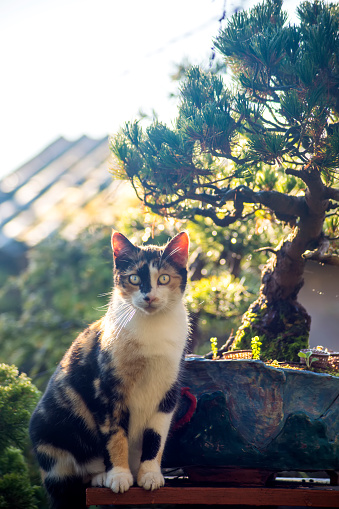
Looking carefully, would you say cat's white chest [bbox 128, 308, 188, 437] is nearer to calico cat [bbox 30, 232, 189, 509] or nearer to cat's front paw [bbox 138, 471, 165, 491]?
calico cat [bbox 30, 232, 189, 509]

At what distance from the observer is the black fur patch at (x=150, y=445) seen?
44.8 inches

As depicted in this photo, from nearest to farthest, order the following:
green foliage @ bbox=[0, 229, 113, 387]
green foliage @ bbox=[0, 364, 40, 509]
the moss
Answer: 1. green foliage @ bbox=[0, 364, 40, 509]
2. the moss
3. green foliage @ bbox=[0, 229, 113, 387]

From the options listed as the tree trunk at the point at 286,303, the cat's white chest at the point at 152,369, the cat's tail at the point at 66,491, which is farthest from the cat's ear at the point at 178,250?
the cat's tail at the point at 66,491

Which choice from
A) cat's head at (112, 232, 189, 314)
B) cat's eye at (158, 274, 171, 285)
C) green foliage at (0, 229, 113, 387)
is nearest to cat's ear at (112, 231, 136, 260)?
cat's head at (112, 232, 189, 314)

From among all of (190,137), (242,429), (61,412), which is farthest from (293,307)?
(61,412)

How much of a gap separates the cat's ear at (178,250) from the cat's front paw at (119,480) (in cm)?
55

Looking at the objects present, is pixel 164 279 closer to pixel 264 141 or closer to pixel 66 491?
pixel 264 141

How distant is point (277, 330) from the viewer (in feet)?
4.96

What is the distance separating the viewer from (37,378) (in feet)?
7.75

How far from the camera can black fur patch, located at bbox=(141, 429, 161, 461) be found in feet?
3.73

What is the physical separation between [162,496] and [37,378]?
147 cm

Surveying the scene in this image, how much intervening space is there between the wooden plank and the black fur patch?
9 centimetres

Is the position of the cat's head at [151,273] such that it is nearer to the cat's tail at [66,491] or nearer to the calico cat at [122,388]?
the calico cat at [122,388]

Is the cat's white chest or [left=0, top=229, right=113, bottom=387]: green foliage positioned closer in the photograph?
the cat's white chest
